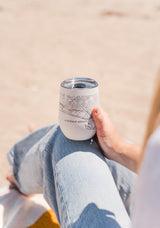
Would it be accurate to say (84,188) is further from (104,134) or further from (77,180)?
(104,134)

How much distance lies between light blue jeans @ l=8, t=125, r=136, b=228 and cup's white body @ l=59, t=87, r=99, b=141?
0.03 meters

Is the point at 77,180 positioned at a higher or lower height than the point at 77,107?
lower

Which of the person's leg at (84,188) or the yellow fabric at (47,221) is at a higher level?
the person's leg at (84,188)

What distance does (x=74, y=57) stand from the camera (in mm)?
3248

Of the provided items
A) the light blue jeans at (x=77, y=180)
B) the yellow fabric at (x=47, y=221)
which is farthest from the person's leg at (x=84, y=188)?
the yellow fabric at (x=47, y=221)

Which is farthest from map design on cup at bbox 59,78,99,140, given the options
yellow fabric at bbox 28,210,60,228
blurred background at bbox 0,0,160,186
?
blurred background at bbox 0,0,160,186

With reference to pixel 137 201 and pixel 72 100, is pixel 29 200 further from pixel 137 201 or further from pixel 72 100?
pixel 137 201

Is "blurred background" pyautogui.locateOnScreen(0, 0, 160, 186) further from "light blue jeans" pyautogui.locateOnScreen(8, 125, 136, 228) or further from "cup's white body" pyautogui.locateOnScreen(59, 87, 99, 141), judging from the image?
"cup's white body" pyautogui.locateOnScreen(59, 87, 99, 141)

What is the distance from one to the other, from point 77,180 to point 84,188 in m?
0.03

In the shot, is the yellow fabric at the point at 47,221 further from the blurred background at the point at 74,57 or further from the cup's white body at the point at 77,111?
the blurred background at the point at 74,57

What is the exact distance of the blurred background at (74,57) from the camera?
8.20 feet

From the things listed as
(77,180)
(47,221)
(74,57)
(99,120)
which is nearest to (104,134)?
(99,120)

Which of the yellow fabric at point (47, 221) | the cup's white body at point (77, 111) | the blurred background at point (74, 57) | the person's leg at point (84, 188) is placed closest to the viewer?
the person's leg at point (84, 188)

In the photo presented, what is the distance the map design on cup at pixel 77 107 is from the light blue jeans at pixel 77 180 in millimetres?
29
